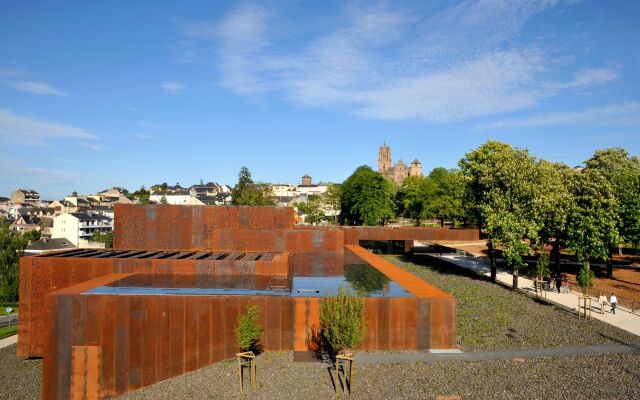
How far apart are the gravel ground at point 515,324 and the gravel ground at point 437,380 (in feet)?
7.16

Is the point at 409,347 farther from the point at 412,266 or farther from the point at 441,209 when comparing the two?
the point at 441,209

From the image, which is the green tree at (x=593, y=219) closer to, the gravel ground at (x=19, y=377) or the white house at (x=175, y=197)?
the gravel ground at (x=19, y=377)

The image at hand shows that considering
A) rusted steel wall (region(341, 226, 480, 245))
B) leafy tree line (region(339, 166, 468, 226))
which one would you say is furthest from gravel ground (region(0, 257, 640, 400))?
leafy tree line (region(339, 166, 468, 226))

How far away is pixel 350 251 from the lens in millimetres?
41281

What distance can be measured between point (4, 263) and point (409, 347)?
52411 millimetres

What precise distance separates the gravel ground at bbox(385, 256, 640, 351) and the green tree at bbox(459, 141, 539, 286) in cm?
369

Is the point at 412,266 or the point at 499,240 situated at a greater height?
the point at 499,240

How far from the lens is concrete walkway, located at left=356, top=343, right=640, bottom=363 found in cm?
1806

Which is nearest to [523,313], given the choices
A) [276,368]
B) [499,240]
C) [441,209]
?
[499,240]

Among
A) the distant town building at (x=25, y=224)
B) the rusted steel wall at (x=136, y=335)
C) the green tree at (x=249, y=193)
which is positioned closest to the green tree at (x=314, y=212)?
the green tree at (x=249, y=193)

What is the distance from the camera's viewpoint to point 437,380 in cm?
1599

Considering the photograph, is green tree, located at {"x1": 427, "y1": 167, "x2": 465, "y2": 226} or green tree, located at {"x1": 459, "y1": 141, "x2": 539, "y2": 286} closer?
green tree, located at {"x1": 459, "y1": 141, "x2": 539, "y2": 286}

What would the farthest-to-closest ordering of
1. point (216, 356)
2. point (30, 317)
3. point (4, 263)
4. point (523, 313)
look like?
point (4, 263), point (523, 313), point (30, 317), point (216, 356)

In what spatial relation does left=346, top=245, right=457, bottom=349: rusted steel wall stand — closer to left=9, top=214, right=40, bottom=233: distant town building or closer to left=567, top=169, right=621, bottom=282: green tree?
left=567, top=169, right=621, bottom=282: green tree
